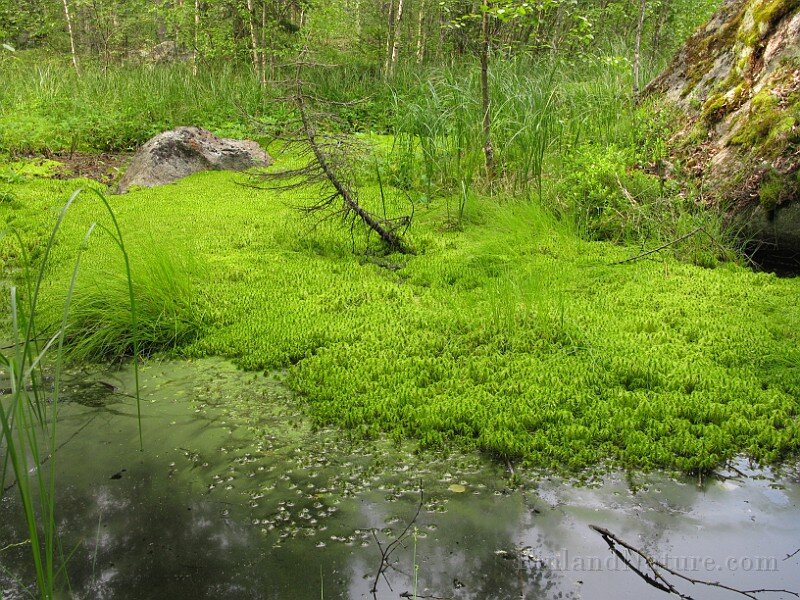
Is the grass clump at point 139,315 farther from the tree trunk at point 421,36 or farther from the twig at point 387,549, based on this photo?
the tree trunk at point 421,36

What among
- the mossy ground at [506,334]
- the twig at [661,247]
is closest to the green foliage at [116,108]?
the mossy ground at [506,334]

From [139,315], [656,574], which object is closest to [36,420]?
[139,315]

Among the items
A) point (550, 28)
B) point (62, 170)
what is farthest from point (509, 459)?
point (550, 28)

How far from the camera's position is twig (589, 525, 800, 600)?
1930mm

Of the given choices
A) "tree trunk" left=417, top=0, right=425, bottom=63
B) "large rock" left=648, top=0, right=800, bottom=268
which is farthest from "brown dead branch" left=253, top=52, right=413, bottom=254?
"tree trunk" left=417, top=0, right=425, bottom=63

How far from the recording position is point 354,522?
88.7 inches

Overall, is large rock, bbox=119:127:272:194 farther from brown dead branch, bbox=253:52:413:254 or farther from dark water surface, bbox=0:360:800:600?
dark water surface, bbox=0:360:800:600

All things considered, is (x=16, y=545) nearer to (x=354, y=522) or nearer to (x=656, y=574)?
(x=354, y=522)

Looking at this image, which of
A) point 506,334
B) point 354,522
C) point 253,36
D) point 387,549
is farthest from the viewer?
point 253,36

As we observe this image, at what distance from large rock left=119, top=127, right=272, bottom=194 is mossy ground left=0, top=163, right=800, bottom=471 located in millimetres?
1833

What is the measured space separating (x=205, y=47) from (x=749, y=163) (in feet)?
35.6

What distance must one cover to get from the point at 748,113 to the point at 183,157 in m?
6.13

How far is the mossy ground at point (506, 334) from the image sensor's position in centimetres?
279

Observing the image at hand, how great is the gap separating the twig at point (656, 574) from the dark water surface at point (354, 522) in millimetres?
25
